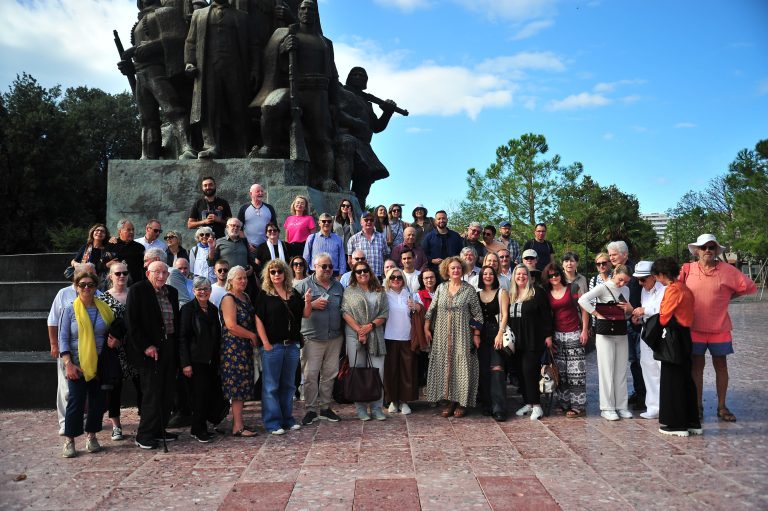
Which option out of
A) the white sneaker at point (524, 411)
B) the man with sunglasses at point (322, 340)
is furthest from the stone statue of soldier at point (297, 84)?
the white sneaker at point (524, 411)

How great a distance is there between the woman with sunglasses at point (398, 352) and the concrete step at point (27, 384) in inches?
142

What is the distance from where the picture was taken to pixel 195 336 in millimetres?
5527

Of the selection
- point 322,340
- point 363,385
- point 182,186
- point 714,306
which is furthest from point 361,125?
point 714,306

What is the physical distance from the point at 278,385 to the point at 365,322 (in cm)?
106

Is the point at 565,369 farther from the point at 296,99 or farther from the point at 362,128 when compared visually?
the point at 362,128

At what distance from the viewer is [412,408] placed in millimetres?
6711

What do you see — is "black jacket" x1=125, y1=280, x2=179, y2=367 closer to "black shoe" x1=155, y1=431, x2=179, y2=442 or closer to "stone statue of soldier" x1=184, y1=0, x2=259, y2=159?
"black shoe" x1=155, y1=431, x2=179, y2=442

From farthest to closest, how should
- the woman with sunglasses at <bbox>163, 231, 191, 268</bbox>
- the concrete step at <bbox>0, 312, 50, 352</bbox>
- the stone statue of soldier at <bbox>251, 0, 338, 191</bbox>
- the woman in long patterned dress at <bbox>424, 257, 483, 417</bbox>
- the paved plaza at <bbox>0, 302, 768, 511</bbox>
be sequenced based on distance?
1. the stone statue of soldier at <bbox>251, 0, 338, 191</bbox>
2. the concrete step at <bbox>0, 312, 50, 352</bbox>
3. the woman with sunglasses at <bbox>163, 231, 191, 268</bbox>
4. the woman in long patterned dress at <bbox>424, 257, 483, 417</bbox>
5. the paved plaza at <bbox>0, 302, 768, 511</bbox>

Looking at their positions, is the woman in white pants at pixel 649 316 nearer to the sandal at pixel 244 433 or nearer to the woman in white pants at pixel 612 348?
the woman in white pants at pixel 612 348

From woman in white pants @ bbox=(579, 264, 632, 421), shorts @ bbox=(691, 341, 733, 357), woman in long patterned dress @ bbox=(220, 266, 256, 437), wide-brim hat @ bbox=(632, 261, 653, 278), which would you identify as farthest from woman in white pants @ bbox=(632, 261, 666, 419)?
woman in long patterned dress @ bbox=(220, 266, 256, 437)

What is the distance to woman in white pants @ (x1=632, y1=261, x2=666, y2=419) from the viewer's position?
6.17 meters

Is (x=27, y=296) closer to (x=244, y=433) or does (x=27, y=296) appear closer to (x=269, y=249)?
(x=269, y=249)

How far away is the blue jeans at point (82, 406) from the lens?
5086mm

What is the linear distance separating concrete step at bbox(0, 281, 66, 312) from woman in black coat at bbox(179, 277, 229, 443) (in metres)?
4.08
